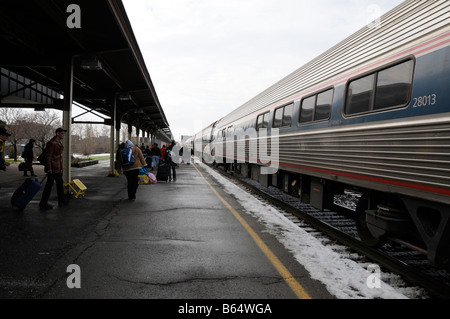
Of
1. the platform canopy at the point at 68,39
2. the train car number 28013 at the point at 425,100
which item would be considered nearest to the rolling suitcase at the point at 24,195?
the platform canopy at the point at 68,39

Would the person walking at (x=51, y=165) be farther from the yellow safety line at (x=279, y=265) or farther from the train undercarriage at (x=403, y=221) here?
the train undercarriage at (x=403, y=221)

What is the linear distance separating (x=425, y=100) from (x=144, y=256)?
4015mm

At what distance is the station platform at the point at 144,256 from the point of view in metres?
3.51

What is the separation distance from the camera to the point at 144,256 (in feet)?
15.1

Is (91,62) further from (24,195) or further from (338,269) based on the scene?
(338,269)

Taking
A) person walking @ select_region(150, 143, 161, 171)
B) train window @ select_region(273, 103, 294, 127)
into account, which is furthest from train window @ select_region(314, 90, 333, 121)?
person walking @ select_region(150, 143, 161, 171)

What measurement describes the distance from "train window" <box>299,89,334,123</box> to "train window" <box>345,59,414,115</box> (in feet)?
2.24

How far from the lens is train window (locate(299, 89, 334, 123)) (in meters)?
6.45

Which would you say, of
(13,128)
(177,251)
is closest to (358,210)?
(177,251)

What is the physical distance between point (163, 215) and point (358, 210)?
4.09 metres

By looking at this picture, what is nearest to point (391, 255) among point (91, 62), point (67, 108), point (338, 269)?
point (338, 269)

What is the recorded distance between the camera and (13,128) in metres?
35.6

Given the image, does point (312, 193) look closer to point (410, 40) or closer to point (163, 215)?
point (163, 215)
